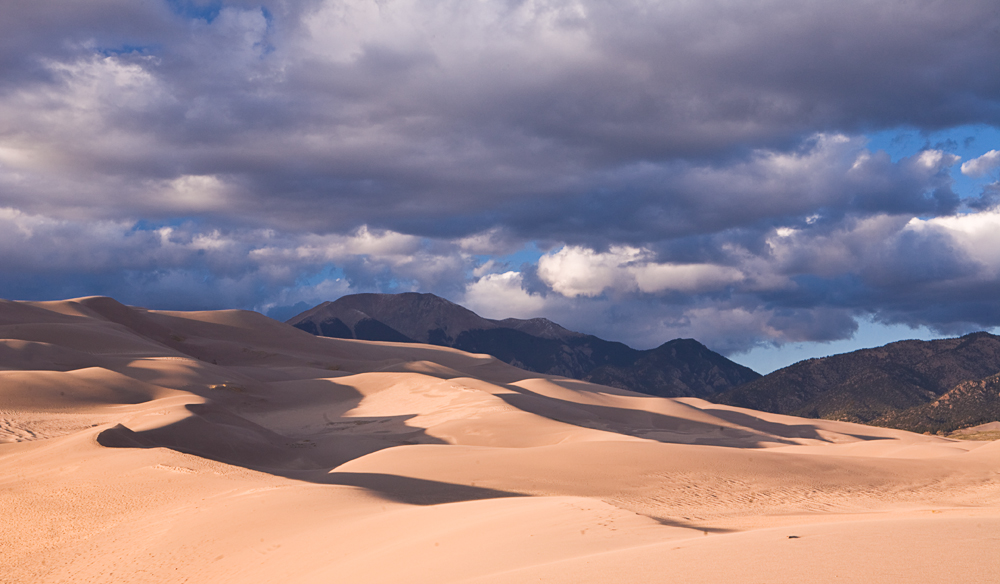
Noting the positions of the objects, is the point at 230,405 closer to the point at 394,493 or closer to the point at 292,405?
the point at 292,405

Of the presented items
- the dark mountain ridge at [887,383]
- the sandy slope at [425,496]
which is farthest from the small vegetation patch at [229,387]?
the dark mountain ridge at [887,383]

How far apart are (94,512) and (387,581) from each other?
942cm

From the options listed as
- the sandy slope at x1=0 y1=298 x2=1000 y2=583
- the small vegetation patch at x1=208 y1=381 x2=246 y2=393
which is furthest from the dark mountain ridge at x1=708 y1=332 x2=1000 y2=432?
the small vegetation patch at x1=208 y1=381 x2=246 y2=393

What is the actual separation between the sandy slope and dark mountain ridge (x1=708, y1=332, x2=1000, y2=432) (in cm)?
4750

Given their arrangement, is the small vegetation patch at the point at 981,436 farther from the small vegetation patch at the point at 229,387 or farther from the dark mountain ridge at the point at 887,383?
the small vegetation patch at the point at 229,387

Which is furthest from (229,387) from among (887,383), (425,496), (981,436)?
(887,383)

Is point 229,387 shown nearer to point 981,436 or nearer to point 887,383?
point 981,436

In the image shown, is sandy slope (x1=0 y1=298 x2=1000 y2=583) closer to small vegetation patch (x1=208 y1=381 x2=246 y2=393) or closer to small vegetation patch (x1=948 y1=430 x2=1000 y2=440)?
small vegetation patch (x1=208 y1=381 x2=246 y2=393)

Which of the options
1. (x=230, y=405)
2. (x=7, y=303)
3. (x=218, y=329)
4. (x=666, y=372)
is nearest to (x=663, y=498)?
(x=230, y=405)

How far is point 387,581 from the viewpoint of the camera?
794 cm

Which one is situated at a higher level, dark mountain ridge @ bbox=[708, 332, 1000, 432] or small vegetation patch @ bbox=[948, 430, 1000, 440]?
dark mountain ridge @ bbox=[708, 332, 1000, 432]

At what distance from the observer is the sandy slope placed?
695 cm

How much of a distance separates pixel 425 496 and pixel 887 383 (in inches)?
3934

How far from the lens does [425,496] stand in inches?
648
